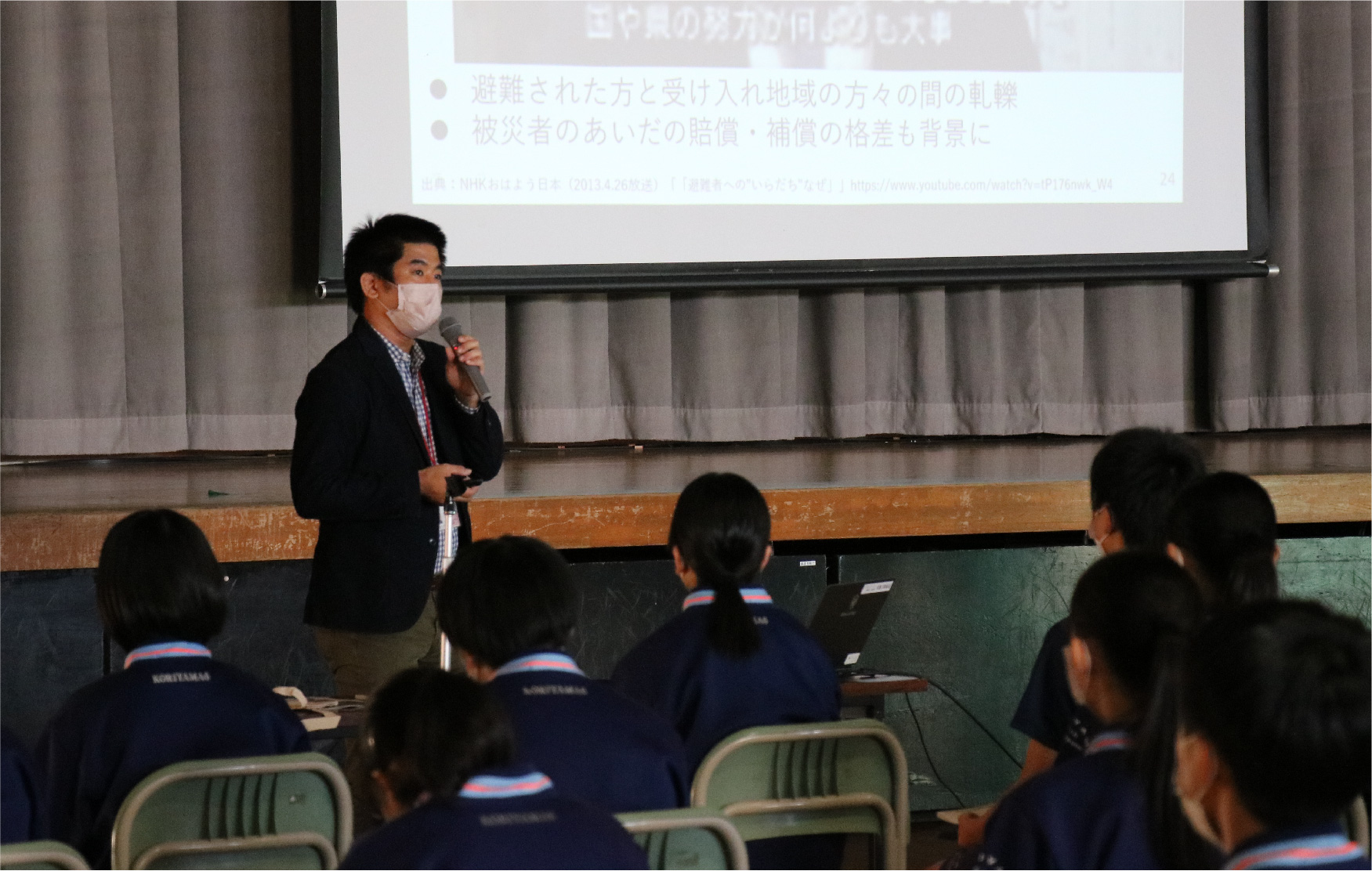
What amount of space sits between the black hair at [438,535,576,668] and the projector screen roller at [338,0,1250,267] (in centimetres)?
262

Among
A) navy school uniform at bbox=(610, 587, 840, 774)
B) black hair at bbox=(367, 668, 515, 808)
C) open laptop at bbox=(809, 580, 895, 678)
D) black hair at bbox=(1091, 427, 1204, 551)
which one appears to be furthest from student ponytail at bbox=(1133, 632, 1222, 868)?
open laptop at bbox=(809, 580, 895, 678)

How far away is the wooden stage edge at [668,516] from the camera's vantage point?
3068mm

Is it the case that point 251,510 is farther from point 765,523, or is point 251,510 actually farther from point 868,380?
point 868,380

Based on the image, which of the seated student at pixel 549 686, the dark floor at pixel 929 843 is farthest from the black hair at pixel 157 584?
the dark floor at pixel 929 843

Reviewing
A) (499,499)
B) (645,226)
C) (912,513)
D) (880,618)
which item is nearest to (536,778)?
(499,499)

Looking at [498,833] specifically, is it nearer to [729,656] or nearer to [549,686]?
[549,686]

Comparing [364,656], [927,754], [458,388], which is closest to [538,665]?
[364,656]

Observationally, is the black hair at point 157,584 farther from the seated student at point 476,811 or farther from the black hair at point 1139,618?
the black hair at point 1139,618

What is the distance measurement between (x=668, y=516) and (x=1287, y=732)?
238 cm

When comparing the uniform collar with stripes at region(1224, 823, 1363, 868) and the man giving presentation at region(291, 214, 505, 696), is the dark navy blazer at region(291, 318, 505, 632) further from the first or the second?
the uniform collar with stripes at region(1224, 823, 1363, 868)

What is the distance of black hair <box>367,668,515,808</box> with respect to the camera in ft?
3.91

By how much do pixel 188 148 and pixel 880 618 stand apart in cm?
245

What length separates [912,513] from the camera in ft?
11.3

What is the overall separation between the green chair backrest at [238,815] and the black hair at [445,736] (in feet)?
1.34
